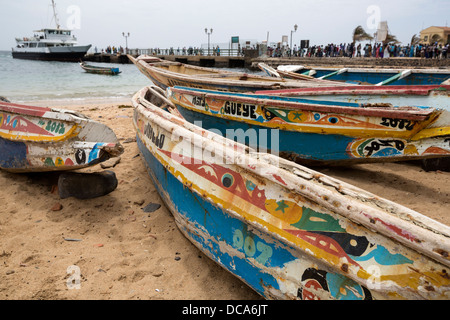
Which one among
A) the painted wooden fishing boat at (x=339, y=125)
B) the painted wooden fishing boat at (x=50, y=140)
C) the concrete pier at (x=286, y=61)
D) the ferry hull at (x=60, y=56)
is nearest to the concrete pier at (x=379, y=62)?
the concrete pier at (x=286, y=61)

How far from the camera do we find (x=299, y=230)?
160cm

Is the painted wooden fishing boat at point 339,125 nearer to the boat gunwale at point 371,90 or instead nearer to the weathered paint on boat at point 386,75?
the boat gunwale at point 371,90

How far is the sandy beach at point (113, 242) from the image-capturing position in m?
2.10

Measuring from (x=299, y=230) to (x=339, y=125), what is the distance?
2403 millimetres

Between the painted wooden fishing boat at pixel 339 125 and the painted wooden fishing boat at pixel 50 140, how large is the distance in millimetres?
2072

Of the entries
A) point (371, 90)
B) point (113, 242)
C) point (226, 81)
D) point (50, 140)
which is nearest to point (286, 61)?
point (226, 81)

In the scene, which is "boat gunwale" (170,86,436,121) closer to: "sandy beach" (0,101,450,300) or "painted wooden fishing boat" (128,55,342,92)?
"sandy beach" (0,101,450,300)

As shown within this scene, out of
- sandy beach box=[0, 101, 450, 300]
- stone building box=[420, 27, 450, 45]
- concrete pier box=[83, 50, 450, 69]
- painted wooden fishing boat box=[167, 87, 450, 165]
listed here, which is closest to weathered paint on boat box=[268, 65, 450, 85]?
painted wooden fishing boat box=[167, 87, 450, 165]

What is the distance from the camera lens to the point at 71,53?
139 ft

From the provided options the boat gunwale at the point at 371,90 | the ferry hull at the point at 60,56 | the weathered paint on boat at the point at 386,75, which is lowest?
the boat gunwale at the point at 371,90

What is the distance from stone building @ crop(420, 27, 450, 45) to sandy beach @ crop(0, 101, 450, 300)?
33712 mm

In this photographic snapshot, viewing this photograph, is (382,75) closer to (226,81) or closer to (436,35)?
(226,81)

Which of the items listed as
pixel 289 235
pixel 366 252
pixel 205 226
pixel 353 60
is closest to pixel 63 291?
pixel 205 226

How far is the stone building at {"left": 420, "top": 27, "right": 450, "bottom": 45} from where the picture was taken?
29719mm
